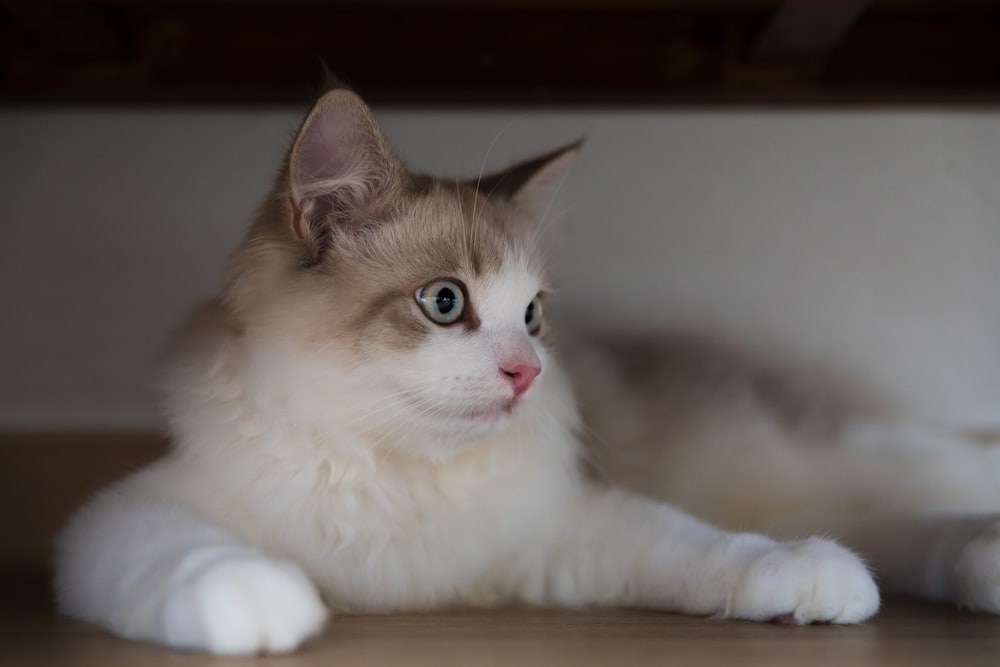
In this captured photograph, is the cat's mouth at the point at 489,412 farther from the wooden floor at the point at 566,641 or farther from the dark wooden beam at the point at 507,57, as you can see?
the dark wooden beam at the point at 507,57

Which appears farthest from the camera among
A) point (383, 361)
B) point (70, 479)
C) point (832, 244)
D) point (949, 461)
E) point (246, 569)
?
point (832, 244)

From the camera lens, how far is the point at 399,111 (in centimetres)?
275

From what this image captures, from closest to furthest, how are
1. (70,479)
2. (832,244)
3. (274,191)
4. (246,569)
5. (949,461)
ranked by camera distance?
(246,569), (274,191), (949,461), (70,479), (832,244)

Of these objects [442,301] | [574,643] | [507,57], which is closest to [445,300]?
[442,301]

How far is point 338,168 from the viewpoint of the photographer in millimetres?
1733

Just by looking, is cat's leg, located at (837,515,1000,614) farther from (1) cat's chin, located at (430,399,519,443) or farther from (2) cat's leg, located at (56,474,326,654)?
(2) cat's leg, located at (56,474,326,654)

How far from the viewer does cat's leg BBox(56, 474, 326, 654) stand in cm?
132

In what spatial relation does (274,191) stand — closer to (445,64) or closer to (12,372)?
(445,64)

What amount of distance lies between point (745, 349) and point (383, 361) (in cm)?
141

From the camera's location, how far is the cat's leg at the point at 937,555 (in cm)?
168

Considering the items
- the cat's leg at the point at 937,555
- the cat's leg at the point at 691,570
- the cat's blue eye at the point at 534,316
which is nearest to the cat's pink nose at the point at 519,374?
the cat's blue eye at the point at 534,316

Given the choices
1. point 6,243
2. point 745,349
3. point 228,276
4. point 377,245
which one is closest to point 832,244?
point 745,349

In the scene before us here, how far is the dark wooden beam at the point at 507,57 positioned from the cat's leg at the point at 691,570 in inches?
48.0

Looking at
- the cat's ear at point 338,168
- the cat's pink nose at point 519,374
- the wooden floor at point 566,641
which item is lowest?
the wooden floor at point 566,641
